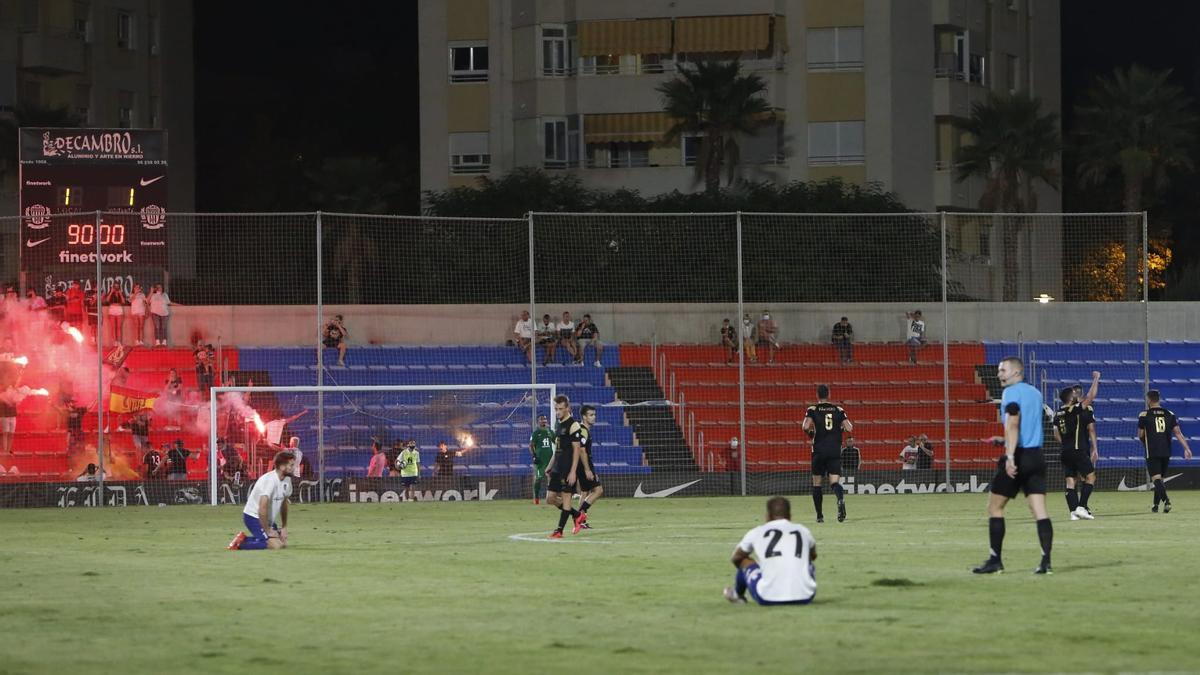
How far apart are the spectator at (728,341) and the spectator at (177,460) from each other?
12436 mm

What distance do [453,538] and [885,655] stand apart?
A: 12.4m

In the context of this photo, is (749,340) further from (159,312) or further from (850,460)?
(159,312)

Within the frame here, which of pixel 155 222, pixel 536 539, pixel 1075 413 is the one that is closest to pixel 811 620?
pixel 536 539

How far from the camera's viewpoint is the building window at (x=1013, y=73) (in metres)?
72.8

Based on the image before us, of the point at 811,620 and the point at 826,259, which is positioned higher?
the point at 826,259

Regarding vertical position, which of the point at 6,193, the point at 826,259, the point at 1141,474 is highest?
the point at 6,193

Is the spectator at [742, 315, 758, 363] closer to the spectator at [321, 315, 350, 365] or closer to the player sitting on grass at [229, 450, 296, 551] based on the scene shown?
the spectator at [321, 315, 350, 365]

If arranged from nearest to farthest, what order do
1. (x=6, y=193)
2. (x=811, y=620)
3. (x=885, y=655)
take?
(x=885, y=655)
(x=811, y=620)
(x=6, y=193)

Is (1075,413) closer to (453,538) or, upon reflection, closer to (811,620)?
(453,538)

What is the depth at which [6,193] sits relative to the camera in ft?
236

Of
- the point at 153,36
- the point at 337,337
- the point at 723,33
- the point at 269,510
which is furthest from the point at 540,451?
the point at 153,36

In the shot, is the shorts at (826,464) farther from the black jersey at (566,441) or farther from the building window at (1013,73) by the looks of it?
the building window at (1013,73)

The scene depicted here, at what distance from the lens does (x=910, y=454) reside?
38281mm

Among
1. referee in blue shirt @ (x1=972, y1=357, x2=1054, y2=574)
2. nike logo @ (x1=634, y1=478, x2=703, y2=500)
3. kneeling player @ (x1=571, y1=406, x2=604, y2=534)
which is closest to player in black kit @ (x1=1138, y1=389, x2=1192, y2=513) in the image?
kneeling player @ (x1=571, y1=406, x2=604, y2=534)
